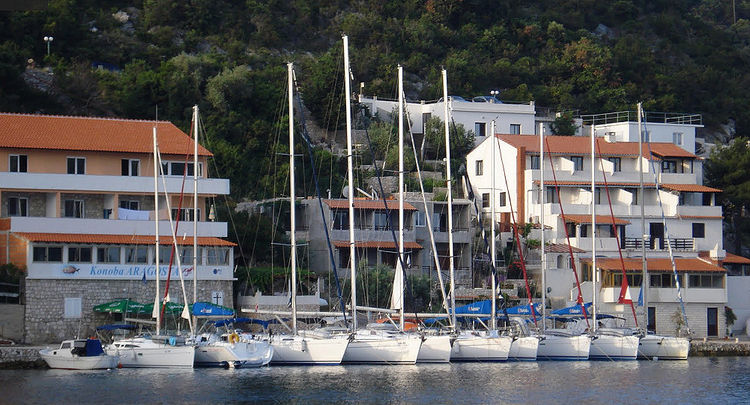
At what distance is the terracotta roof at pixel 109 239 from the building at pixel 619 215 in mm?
18721

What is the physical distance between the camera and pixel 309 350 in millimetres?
A: 50062

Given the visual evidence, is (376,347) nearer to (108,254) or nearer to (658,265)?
(108,254)

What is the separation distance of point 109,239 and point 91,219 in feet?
4.72

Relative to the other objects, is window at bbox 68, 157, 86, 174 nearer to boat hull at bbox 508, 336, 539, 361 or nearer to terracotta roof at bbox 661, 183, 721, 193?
boat hull at bbox 508, 336, 539, 361

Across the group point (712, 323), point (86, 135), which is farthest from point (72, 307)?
point (712, 323)

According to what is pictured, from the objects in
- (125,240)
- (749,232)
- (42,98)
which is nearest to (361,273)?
(125,240)

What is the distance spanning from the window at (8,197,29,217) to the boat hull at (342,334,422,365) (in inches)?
739

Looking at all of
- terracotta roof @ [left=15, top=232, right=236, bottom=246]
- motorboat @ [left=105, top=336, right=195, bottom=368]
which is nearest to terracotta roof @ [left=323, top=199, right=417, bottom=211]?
terracotta roof @ [left=15, top=232, right=236, bottom=246]

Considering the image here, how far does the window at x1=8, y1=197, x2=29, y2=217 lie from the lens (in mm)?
58406

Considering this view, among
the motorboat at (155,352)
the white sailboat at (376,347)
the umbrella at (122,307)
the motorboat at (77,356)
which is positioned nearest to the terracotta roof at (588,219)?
the white sailboat at (376,347)

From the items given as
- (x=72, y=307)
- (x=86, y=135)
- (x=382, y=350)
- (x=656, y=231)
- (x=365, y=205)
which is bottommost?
(x=382, y=350)

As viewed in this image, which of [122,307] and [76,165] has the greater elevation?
[76,165]

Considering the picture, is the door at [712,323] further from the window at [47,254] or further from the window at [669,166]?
the window at [47,254]

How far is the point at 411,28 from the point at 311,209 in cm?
3943
